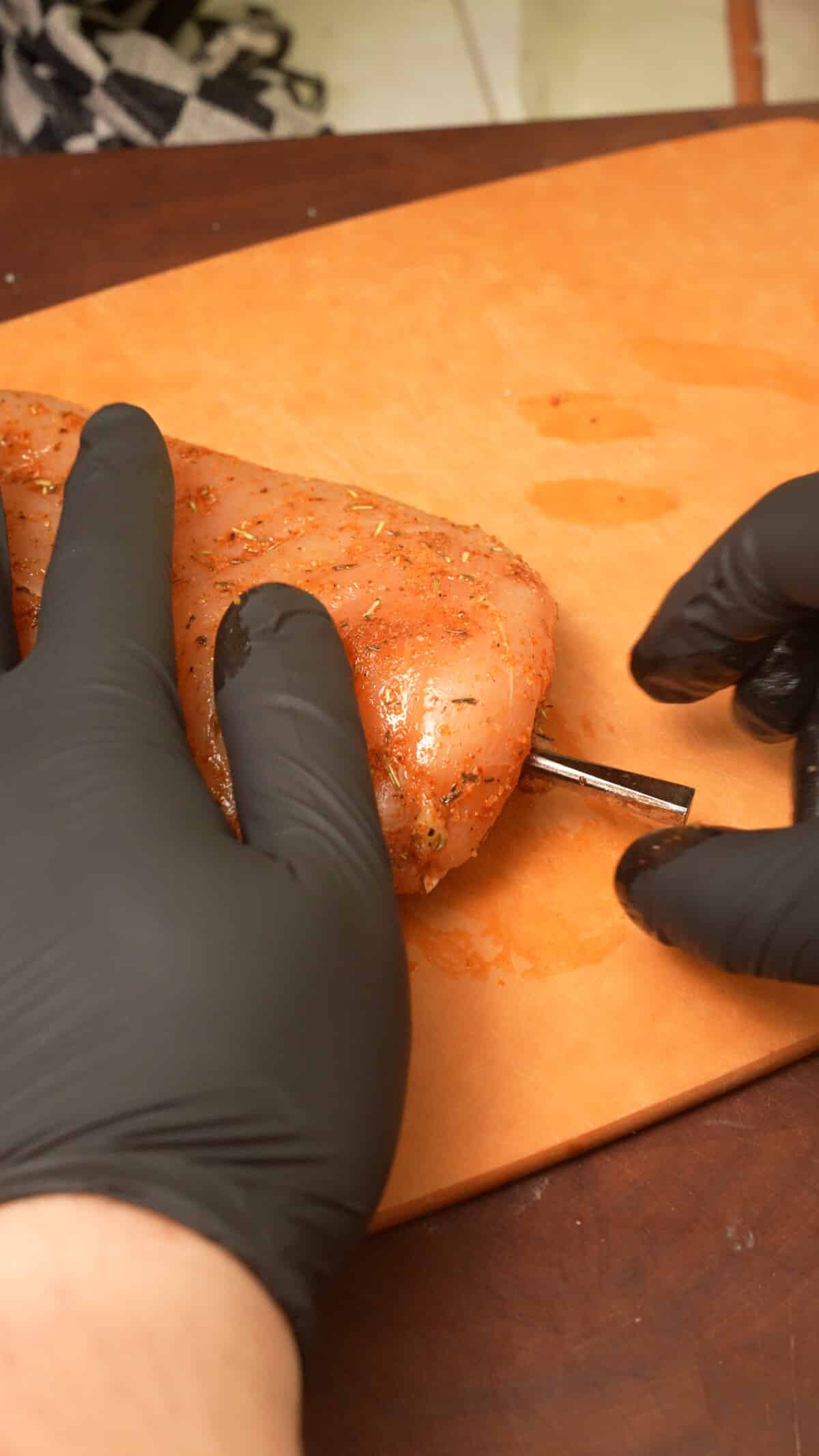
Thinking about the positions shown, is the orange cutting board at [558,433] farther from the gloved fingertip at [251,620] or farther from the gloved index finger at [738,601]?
the gloved fingertip at [251,620]

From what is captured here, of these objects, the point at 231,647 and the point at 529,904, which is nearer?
the point at 231,647

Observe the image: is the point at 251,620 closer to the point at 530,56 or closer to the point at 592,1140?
the point at 592,1140

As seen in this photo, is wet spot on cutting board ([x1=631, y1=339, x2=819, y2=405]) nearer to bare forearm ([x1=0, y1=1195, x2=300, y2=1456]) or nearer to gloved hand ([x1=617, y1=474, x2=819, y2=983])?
gloved hand ([x1=617, y1=474, x2=819, y2=983])

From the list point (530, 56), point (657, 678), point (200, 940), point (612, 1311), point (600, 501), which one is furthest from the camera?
point (530, 56)

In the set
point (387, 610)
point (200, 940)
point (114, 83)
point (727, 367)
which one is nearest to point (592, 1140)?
point (200, 940)

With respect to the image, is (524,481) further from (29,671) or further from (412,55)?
(412,55)

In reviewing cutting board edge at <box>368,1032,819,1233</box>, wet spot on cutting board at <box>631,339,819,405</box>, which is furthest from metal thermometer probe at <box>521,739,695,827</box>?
wet spot on cutting board at <box>631,339,819,405</box>
